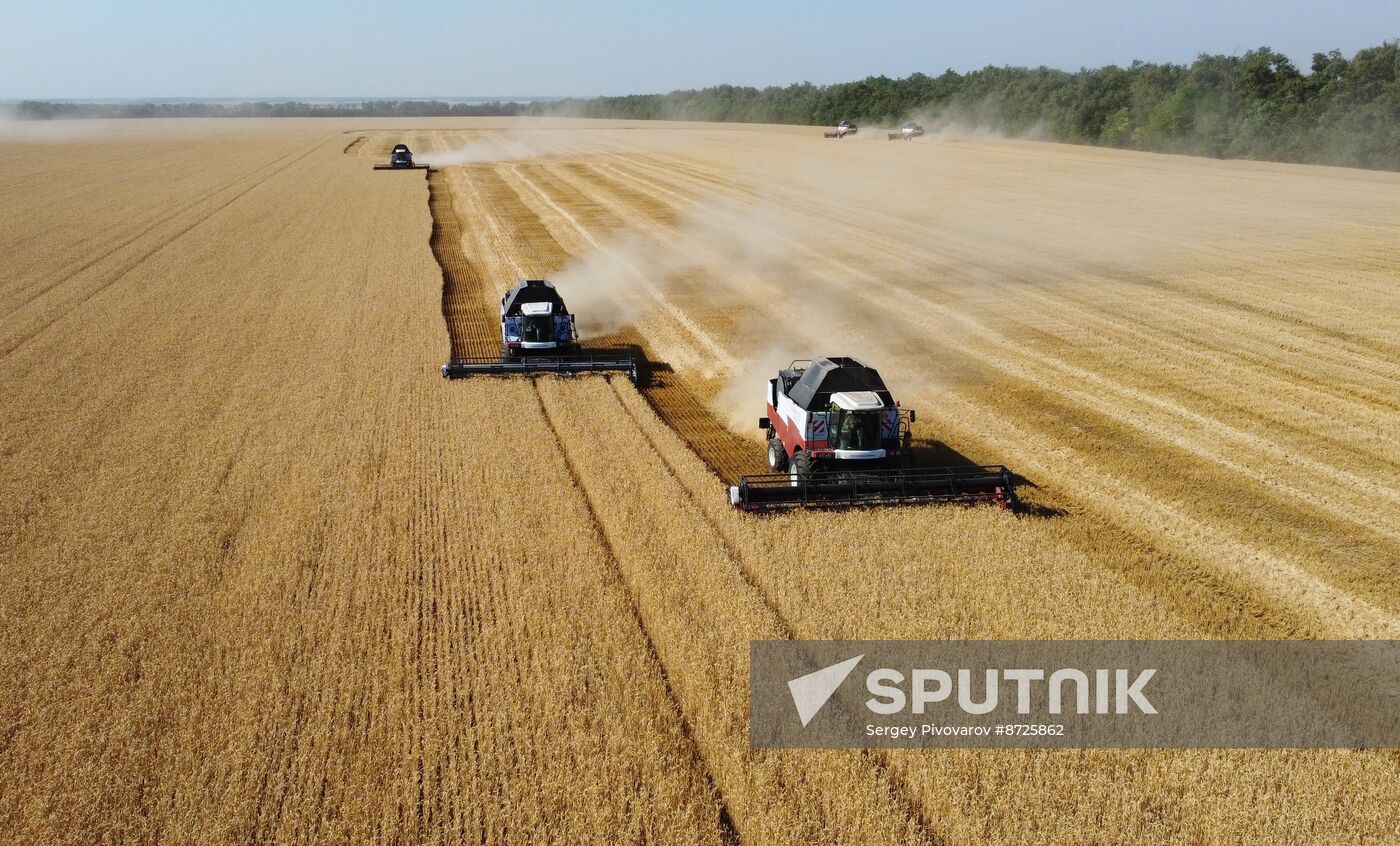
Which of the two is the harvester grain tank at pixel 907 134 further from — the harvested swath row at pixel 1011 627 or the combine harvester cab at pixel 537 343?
the harvested swath row at pixel 1011 627

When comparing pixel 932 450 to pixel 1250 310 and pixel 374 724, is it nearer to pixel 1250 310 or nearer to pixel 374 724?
pixel 374 724

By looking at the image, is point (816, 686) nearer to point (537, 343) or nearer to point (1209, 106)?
point (537, 343)

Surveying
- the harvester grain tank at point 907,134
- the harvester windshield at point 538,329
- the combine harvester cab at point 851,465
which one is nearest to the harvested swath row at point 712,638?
the combine harvester cab at point 851,465

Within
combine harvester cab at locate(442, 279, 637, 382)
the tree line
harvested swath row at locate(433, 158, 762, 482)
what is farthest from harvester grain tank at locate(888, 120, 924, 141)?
combine harvester cab at locate(442, 279, 637, 382)

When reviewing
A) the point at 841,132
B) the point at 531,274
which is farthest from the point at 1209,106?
the point at 531,274

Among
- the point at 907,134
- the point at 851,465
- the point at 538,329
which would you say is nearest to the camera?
the point at 851,465

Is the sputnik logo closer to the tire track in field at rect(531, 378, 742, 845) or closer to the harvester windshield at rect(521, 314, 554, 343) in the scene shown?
the tire track in field at rect(531, 378, 742, 845)
